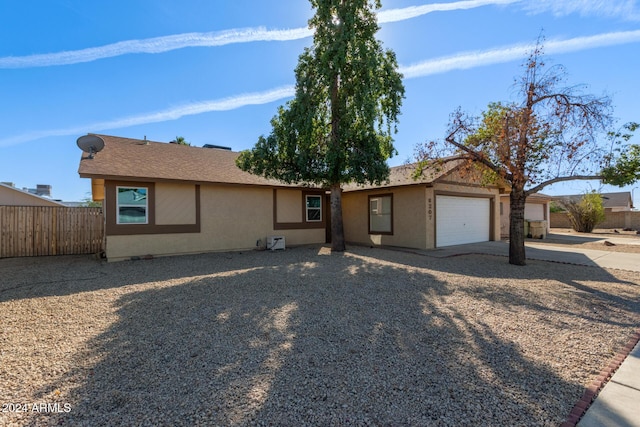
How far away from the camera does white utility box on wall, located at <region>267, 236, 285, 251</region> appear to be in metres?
11.8

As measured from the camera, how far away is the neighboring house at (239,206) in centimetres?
969

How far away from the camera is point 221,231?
1140 cm

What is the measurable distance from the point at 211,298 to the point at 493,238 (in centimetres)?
1443

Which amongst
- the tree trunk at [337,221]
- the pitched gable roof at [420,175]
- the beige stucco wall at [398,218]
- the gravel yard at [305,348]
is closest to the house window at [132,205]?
the gravel yard at [305,348]

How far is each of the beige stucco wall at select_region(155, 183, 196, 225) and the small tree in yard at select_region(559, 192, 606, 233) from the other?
84.1 feet

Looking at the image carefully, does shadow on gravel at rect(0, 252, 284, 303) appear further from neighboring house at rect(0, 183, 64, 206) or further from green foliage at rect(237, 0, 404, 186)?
neighboring house at rect(0, 183, 64, 206)

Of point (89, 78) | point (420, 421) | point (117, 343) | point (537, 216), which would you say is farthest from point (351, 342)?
point (537, 216)

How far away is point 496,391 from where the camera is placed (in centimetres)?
258

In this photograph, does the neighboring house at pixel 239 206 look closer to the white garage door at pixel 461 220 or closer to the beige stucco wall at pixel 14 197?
the white garage door at pixel 461 220

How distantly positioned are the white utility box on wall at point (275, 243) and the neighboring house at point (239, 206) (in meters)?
0.27

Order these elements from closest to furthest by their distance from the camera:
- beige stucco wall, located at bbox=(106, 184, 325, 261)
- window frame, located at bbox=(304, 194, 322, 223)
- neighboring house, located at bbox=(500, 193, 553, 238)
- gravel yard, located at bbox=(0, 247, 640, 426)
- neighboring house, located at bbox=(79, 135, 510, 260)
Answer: gravel yard, located at bbox=(0, 247, 640, 426), neighboring house, located at bbox=(79, 135, 510, 260), beige stucco wall, located at bbox=(106, 184, 325, 261), window frame, located at bbox=(304, 194, 322, 223), neighboring house, located at bbox=(500, 193, 553, 238)

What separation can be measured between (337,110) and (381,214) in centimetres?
545

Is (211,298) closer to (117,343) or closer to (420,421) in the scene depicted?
(117,343)

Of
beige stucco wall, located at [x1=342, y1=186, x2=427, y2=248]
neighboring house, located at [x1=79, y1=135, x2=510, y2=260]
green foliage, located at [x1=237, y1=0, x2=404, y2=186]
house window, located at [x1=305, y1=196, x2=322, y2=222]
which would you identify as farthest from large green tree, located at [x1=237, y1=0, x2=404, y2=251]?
house window, located at [x1=305, y1=196, x2=322, y2=222]
